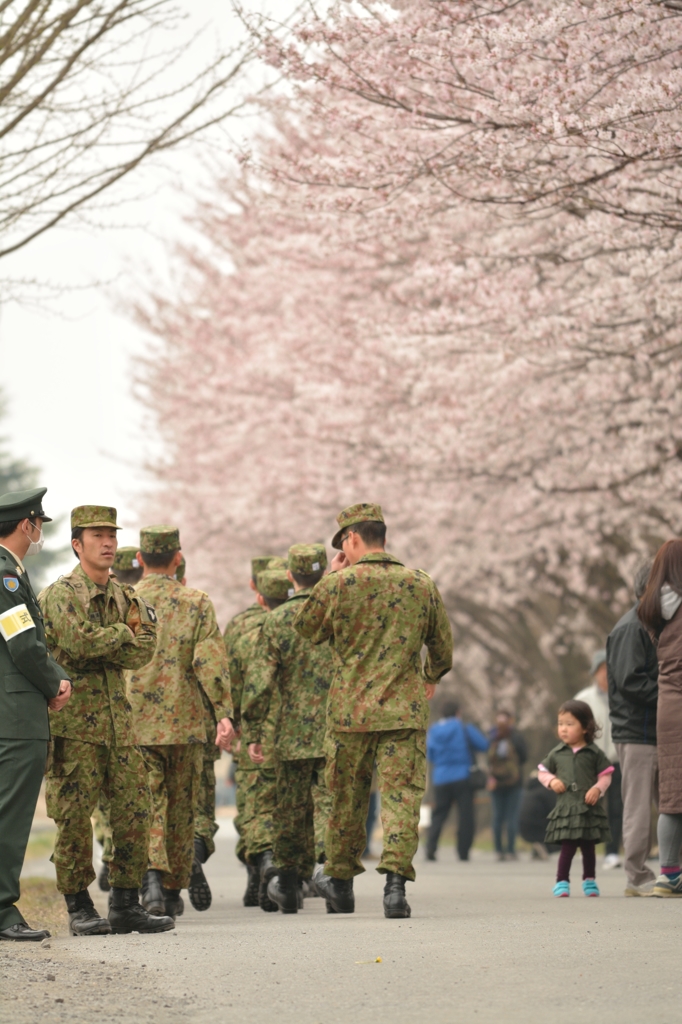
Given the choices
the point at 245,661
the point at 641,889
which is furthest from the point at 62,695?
the point at 641,889

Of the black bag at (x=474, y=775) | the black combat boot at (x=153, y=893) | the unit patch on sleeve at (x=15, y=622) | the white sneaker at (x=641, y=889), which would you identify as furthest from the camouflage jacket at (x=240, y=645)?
the black bag at (x=474, y=775)

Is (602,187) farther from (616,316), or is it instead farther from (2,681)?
(2,681)

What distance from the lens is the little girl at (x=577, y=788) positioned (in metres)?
9.56

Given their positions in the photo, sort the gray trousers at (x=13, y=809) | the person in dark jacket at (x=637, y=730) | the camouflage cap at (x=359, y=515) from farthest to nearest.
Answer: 1. the person in dark jacket at (x=637, y=730)
2. the camouflage cap at (x=359, y=515)
3. the gray trousers at (x=13, y=809)

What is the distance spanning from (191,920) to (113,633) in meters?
2.40

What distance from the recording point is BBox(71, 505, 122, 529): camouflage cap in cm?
769

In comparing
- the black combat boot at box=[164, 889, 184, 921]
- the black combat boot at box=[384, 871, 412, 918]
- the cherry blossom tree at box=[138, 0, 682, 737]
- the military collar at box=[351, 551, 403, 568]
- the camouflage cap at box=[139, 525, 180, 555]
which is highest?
the cherry blossom tree at box=[138, 0, 682, 737]

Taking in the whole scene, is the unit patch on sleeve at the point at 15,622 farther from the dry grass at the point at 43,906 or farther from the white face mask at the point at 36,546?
the dry grass at the point at 43,906

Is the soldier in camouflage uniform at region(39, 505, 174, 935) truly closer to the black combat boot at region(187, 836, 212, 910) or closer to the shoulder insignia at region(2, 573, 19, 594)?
the shoulder insignia at region(2, 573, 19, 594)

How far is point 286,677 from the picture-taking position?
9539mm

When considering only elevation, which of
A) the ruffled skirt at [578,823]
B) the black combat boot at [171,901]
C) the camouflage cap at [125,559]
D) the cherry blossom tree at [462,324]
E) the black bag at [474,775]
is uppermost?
the cherry blossom tree at [462,324]

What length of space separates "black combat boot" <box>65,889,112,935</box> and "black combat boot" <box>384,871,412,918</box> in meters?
1.40

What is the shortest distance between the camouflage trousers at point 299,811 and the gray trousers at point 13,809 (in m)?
2.52

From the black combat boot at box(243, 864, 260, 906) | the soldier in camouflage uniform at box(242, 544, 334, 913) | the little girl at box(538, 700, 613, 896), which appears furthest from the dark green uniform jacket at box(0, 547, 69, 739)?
the black combat boot at box(243, 864, 260, 906)
